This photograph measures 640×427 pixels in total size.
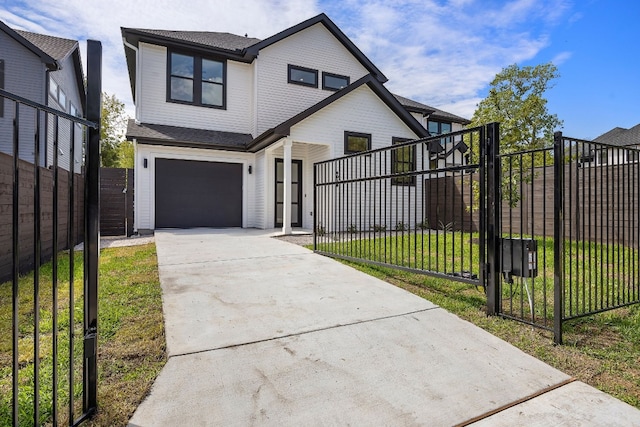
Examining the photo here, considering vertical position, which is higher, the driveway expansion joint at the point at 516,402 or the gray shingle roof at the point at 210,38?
the gray shingle roof at the point at 210,38

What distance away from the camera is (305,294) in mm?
3625

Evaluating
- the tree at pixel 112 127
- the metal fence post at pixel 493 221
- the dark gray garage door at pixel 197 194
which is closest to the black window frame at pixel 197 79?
the dark gray garage door at pixel 197 194

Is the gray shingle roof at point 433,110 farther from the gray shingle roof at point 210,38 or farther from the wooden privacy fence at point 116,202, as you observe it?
the wooden privacy fence at point 116,202

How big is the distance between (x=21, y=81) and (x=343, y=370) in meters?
13.9

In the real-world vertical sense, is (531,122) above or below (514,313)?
above

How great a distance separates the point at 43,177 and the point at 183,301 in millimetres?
4014

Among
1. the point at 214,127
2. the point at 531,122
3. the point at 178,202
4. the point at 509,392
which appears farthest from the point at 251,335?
the point at 531,122

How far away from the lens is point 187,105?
417 inches

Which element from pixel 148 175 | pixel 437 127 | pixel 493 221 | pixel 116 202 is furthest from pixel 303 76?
pixel 493 221

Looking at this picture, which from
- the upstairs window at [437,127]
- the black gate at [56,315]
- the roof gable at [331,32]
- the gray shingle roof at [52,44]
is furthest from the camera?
the upstairs window at [437,127]

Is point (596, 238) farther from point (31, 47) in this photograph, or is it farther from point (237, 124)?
point (31, 47)

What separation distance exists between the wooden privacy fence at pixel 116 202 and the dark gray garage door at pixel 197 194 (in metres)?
0.79

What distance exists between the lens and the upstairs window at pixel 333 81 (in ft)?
40.8

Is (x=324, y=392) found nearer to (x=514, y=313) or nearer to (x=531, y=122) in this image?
(x=514, y=313)
